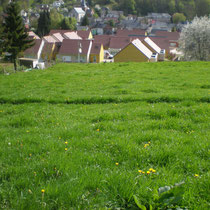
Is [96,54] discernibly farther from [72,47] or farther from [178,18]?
[178,18]

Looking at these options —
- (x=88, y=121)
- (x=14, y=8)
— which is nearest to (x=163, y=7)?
(x=14, y=8)

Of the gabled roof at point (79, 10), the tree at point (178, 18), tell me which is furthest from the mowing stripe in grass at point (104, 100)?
the gabled roof at point (79, 10)

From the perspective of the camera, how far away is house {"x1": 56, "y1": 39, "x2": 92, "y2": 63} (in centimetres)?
5897

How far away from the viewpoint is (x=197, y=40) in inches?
1606

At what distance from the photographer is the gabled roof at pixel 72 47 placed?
59156 mm

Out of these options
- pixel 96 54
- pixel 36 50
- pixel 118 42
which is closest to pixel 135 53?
pixel 96 54

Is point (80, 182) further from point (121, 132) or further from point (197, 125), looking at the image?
point (197, 125)

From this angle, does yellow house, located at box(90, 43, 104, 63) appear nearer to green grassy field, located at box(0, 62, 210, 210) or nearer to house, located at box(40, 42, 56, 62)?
house, located at box(40, 42, 56, 62)

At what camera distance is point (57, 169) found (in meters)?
3.93

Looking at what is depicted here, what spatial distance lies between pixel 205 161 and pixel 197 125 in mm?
2122

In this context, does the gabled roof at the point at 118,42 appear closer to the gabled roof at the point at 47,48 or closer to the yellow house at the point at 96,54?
the yellow house at the point at 96,54

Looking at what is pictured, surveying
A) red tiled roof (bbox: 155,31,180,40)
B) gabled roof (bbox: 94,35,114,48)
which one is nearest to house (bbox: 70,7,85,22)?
red tiled roof (bbox: 155,31,180,40)

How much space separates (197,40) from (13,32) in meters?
29.9

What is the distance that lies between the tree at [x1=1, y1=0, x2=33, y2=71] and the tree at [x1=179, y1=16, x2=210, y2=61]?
26782mm
